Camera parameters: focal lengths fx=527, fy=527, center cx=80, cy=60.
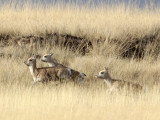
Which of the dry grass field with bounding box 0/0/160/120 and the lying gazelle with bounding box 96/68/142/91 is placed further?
the lying gazelle with bounding box 96/68/142/91

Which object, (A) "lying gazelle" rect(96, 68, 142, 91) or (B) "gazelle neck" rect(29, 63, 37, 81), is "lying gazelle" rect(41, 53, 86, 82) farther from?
(B) "gazelle neck" rect(29, 63, 37, 81)

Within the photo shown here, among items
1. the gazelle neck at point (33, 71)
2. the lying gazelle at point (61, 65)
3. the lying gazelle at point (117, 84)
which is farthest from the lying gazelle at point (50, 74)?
the lying gazelle at point (117, 84)

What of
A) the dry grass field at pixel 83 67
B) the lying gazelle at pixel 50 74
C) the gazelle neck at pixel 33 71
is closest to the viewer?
the dry grass field at pixel 83 67

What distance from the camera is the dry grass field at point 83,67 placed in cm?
818

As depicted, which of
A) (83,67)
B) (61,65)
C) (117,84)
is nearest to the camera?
(117,84)

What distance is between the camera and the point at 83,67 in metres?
12.8

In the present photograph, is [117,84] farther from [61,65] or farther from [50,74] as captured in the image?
[61,65]

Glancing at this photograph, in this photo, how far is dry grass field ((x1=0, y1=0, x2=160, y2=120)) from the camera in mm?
8180

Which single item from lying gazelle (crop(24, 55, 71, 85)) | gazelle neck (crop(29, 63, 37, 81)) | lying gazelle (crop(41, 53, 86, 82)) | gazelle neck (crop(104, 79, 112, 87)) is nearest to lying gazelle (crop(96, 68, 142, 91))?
gazelle neck (crop(104, 79, 112, 87))

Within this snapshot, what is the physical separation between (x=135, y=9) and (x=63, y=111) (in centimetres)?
1017

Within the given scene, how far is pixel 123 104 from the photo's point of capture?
901cm

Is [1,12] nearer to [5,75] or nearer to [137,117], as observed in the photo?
[5,75]

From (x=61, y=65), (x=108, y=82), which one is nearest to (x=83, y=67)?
(x=61, y=65)

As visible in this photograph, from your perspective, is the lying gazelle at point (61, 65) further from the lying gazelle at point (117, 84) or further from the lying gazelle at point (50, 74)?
the lying gazelle at point (117, 84)
